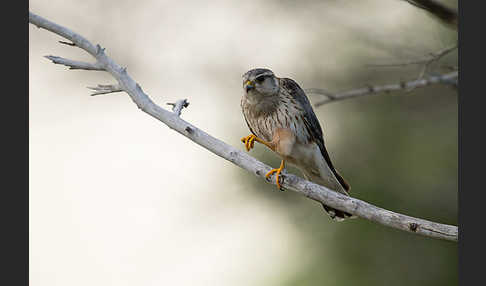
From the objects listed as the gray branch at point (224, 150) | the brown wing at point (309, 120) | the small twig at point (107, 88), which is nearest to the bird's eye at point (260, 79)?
the brown wing at point (309, 120)

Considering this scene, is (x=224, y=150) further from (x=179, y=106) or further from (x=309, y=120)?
(x=309, y=120)

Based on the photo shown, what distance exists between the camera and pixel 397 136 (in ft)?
22.9

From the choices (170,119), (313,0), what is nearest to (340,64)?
(313,0)

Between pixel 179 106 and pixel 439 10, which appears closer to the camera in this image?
pixel 439 10

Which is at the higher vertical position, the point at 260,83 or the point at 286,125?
the point at 260,83

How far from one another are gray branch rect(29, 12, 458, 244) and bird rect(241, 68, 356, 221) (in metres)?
0.50

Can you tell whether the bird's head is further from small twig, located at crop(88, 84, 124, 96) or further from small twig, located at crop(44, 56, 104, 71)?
small twig, located at crop(44, 56, 104, 71)

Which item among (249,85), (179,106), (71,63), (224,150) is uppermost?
(71,63)

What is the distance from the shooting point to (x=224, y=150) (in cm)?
361

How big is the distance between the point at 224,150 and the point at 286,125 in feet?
2.59

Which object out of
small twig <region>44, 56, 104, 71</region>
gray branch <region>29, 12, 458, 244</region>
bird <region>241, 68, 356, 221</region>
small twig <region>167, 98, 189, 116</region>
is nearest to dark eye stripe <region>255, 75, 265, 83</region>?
bird <region>241, 68, 356, 221</region>

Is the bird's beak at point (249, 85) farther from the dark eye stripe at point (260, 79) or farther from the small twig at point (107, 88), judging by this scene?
the small twig at point (107, 88)

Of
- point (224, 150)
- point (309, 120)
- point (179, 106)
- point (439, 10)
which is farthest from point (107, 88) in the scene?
point (439, 10)

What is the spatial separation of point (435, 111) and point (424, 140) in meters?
0.38
